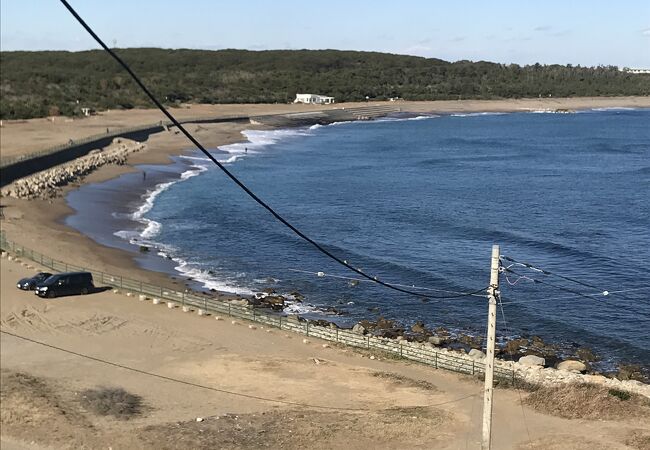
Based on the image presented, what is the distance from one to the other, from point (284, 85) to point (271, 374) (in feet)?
579

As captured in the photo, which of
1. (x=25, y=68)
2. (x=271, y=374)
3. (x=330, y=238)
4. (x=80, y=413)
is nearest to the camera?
(x=80, y=413)

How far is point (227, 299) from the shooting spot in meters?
38.4

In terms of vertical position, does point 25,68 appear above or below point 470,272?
above

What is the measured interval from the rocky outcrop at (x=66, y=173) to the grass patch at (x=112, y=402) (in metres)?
39.0

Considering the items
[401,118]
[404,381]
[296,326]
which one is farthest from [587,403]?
[401,118]

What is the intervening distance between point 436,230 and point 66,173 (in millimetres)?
34812

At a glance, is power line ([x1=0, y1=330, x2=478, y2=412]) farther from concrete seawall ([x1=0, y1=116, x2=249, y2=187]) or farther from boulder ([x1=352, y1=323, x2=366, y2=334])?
concrete seawall ([x1=0, y1=116, x2=249, y2=187])

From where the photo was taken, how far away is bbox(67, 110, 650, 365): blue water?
37969 millimetres

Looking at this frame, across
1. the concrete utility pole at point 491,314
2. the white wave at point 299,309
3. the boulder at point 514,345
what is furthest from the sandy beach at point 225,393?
the boulder at point 514,345

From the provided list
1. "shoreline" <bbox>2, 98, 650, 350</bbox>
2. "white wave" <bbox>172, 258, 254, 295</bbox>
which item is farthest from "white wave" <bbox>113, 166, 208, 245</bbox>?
"white wave" <bbox>172, 258, 254, 295</bbox>

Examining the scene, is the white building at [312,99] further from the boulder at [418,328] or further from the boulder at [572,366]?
the boulder at [572,366]

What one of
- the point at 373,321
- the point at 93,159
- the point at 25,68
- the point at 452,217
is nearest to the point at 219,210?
the point at 452,217

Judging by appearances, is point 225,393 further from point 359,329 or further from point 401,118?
point 401,118

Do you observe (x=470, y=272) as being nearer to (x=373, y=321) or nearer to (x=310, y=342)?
(x=373, y=321)
